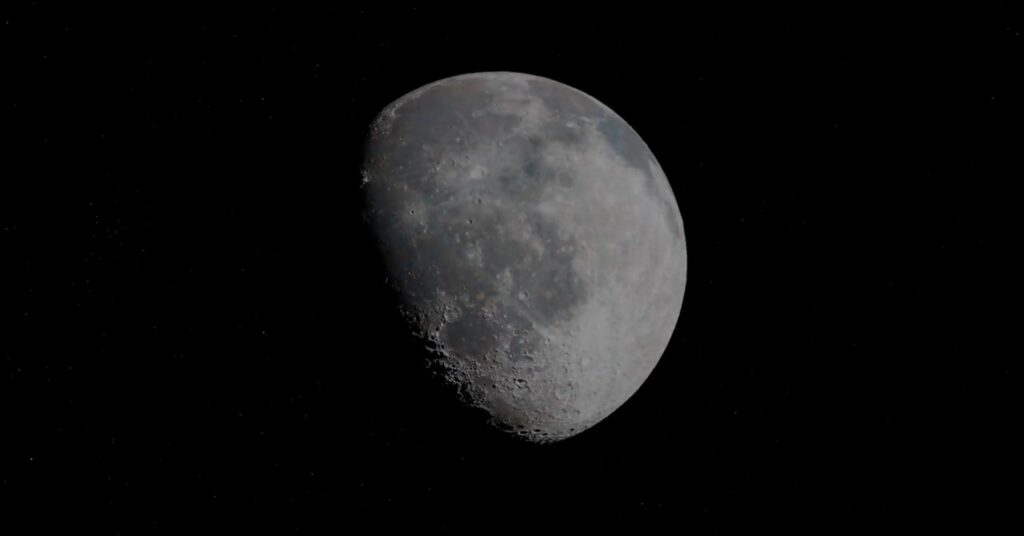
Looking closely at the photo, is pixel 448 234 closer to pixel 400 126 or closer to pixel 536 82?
pixel 400 126

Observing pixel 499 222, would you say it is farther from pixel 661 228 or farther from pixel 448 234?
pixel 661 228

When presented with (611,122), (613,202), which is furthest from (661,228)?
(611,122)

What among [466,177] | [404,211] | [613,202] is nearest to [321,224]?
[404,211]

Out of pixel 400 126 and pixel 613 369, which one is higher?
pixel 400 126

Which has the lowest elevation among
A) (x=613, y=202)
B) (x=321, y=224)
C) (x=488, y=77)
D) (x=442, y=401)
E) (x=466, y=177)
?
(x=442, y=401)

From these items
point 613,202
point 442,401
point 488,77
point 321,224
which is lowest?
point 442,401

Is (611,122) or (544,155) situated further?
(611,122)
